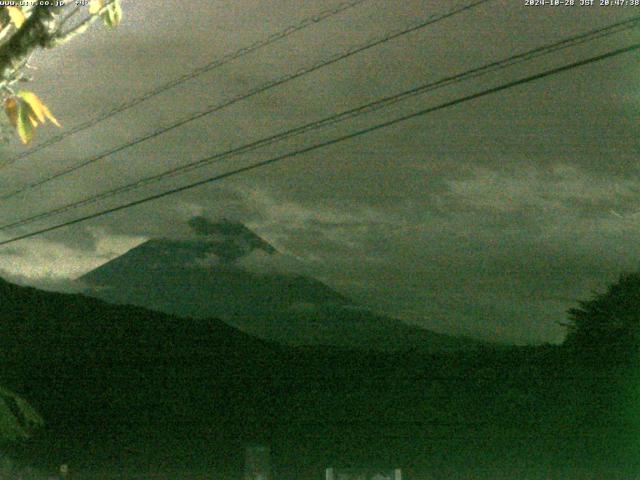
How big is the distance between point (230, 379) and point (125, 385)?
3.87m

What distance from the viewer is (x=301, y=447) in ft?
74.1

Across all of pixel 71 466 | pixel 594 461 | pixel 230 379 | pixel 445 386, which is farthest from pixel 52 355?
pixel 594 461

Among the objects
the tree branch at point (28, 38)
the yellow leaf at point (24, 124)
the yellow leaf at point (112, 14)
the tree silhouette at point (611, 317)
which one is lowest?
the yellow leaf at point (24, 124)

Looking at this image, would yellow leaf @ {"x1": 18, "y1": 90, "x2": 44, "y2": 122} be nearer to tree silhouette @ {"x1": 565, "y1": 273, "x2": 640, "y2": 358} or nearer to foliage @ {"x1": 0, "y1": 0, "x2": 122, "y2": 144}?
foliage @ {"x1": 0, "y1": 0, "x2": 122, "y2": 144}

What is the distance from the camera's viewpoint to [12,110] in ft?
10.4

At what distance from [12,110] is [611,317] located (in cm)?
2161

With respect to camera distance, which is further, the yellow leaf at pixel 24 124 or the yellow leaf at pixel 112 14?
the yellow leaf at pixel 112 14

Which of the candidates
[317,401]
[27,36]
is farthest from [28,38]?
[317,401]

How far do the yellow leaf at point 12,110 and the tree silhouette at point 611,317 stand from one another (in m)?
20.7

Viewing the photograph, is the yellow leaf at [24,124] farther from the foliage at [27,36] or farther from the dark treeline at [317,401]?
the dark treeline at [317,401]

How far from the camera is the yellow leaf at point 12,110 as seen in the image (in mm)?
3117

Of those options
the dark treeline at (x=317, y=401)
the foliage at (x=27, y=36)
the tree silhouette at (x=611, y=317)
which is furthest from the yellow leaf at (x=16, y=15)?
the tree silhouette at (x=611, y=317)

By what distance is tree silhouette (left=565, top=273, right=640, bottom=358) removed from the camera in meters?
22.4

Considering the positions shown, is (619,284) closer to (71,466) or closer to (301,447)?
(301,447)
